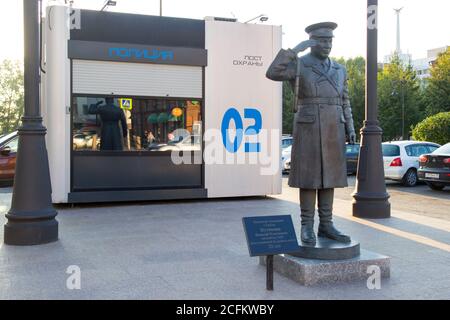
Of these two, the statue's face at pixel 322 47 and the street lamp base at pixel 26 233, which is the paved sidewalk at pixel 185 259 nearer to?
the street lamp base at pixel 26 233

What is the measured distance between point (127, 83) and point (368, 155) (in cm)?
496

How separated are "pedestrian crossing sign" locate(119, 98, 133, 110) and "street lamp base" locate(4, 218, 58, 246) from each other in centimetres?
429

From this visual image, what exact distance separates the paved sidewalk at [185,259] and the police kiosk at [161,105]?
4.16ft

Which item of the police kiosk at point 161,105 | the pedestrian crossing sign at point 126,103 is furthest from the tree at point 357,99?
the pedestrian crossing sign at point 126,103

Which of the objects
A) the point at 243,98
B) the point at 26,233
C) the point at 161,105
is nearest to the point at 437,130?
the point at 243,98

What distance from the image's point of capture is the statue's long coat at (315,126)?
17.9 ft

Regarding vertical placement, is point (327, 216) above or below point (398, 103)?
below

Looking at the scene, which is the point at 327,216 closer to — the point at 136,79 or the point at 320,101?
the point at 320,101

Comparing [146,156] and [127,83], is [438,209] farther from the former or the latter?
[127,83]

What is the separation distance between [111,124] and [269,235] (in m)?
6.66

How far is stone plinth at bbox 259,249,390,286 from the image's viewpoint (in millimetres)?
5109

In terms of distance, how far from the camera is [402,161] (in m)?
16.5

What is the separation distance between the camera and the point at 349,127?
5.77 meters

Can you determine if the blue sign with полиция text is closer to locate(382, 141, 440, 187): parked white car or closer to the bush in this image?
locate(382, 141, 440, 187): parked white car
